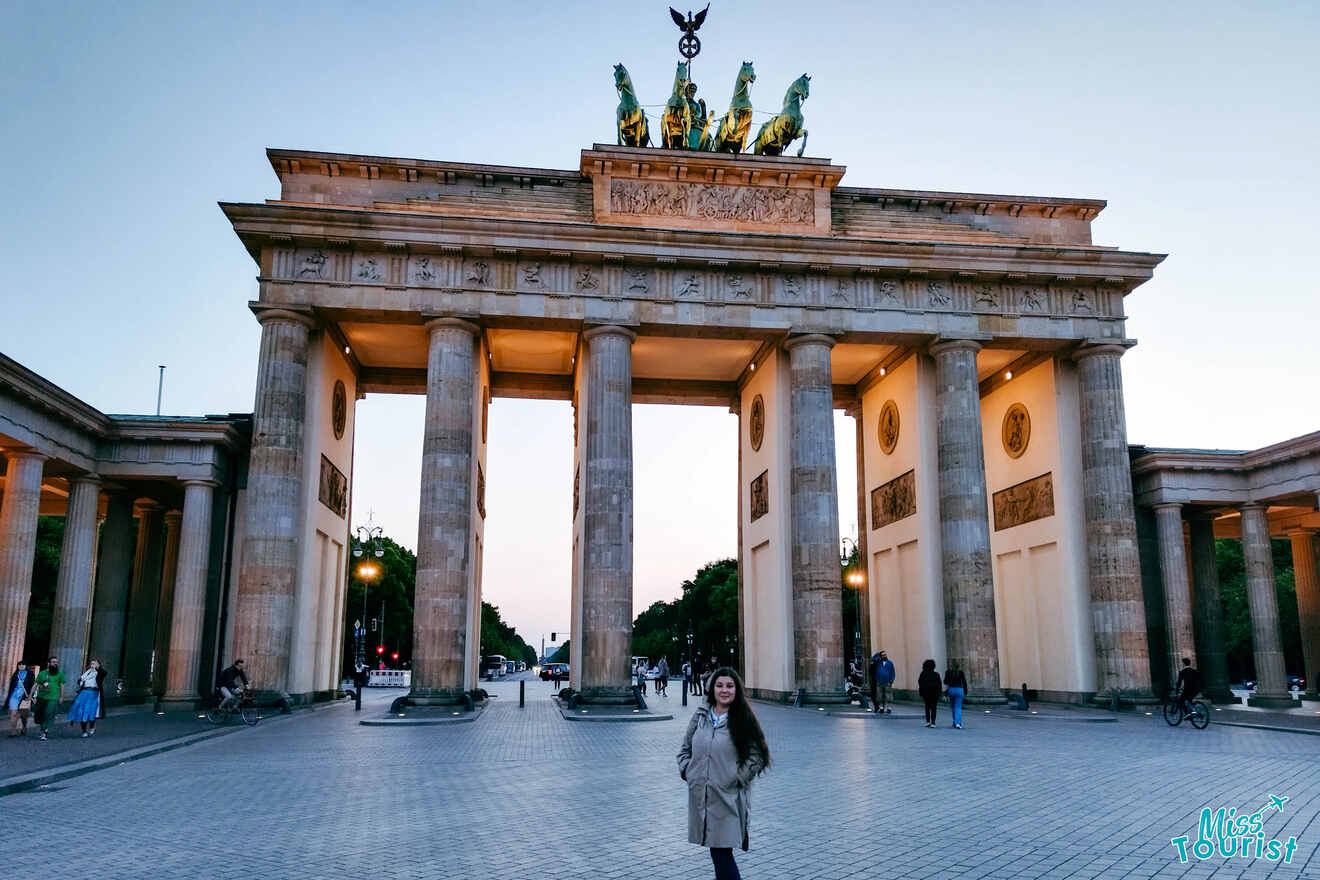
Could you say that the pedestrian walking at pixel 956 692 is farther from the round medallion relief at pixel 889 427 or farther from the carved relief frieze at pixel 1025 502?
the round medallion relief at pixel 889 427

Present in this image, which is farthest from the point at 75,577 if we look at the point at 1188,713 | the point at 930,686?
the point at 1188,713

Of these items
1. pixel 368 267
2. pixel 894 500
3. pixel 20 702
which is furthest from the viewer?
pixel 894 500

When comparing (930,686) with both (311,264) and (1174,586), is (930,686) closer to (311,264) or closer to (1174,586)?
(1174,586)

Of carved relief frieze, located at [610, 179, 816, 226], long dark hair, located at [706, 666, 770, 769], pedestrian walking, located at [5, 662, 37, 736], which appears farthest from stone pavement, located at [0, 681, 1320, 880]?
carved relief frieze, located at [610, 179, 816, 226]

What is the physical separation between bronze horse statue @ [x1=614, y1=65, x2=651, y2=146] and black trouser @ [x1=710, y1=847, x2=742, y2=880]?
31.8 m

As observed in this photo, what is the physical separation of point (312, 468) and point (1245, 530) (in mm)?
33116

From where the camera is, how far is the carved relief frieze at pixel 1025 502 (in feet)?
118

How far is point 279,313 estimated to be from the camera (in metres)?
31.3

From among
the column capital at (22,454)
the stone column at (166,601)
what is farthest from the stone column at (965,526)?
the column capital at (22,454)

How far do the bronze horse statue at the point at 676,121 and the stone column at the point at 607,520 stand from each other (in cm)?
784

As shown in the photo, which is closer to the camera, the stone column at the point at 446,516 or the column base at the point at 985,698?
the stone column at the point at 446,516

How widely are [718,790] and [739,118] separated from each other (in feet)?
108

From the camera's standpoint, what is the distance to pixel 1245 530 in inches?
1421

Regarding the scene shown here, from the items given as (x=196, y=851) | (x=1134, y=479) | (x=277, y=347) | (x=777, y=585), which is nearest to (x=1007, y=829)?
(x=196, y=851)
